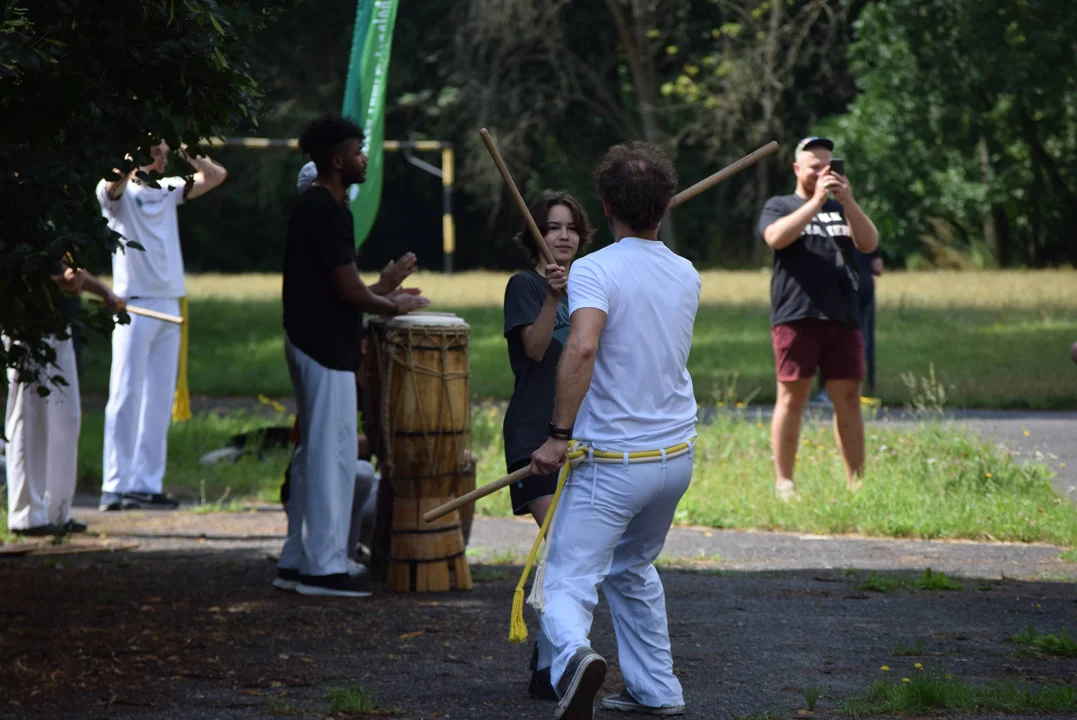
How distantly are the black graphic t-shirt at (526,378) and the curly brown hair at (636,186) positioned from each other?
2.18ft

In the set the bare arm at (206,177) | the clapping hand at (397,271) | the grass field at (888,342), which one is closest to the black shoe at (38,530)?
the bare arm at (206,177)

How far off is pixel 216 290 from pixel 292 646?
29.0 metres

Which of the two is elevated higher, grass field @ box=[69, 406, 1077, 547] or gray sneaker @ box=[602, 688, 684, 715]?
grass field @ box=[69, 406, 1077, 547]

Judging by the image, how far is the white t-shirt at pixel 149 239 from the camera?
31.3 ft

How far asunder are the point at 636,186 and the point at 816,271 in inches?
166

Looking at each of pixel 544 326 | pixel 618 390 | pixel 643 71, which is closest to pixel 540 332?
pixel 544 326

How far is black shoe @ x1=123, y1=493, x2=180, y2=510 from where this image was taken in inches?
384

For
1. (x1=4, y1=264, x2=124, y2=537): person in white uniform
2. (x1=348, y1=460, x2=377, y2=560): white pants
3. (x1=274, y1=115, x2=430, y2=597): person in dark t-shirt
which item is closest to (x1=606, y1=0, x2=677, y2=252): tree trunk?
(x1=4, y1=264, x2=124, y2=537): person in white uniform

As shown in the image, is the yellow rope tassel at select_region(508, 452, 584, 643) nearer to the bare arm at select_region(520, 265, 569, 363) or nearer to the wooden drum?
the bare arm at select_region(520, 265, 569, 363)

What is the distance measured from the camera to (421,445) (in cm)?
735

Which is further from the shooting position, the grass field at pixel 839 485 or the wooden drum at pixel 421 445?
the grass field at pixel 839 485

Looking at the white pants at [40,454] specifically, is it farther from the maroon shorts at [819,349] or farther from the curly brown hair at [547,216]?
the maroon shorts at [819,349]

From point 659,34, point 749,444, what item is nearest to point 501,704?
point 749,444

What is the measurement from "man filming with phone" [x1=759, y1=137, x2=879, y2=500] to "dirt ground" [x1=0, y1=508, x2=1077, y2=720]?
2.75 ft
